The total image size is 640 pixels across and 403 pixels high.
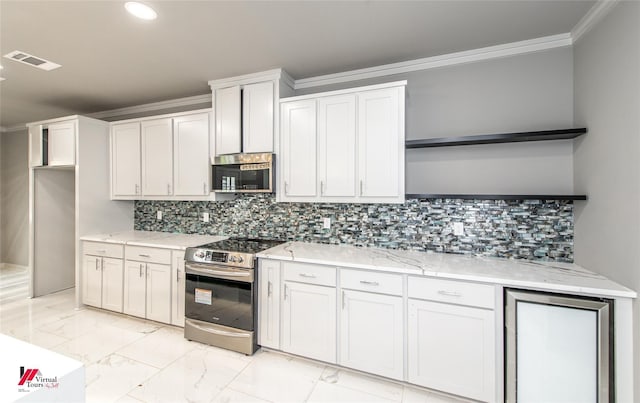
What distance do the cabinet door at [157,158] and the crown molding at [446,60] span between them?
1696 mm

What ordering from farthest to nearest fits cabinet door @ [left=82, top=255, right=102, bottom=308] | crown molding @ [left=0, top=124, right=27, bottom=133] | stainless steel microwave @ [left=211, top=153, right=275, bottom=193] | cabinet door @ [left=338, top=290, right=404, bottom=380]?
crown molding @ [left=0, top=124, right=27, bottom=133] → cabinet door @ [left=82, top=255, right=102, bottom=308] → stainless steel microwave @ [left=211, top=153, right=275, bottom=193] → cabinet door @ [left=338, top=290, right=404, bottom=380]

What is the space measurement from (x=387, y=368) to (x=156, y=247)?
255 centimetres

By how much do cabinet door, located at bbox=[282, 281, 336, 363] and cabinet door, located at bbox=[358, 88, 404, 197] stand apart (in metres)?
0.96

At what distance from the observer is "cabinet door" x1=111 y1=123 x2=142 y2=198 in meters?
3.67

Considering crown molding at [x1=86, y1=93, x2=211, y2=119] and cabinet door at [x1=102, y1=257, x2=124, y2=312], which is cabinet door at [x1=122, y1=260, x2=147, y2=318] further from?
crown molding at [x1=86, y1=93, x2=211, y2=119]

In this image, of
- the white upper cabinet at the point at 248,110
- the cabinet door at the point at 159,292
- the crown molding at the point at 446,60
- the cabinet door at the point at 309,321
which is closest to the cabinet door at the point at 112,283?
the cabinet door at the point at 159,292

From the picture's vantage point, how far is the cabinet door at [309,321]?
92.7 inches

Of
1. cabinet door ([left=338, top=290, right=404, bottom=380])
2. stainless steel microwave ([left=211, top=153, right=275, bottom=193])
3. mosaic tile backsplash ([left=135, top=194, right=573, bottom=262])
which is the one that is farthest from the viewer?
stainless steel microwave ([left=211, top=153, right=275, bottom=193])

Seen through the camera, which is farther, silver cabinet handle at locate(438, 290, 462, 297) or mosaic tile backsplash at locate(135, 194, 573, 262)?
mosaic tile backsplash at locate(135, 194, 573, 262)

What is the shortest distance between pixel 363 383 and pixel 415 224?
4.56ft

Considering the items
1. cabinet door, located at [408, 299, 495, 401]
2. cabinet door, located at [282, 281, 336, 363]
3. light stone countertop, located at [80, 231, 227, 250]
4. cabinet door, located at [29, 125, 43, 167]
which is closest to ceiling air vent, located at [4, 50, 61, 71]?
cabinet door, located at [29, 125, 43, 167]

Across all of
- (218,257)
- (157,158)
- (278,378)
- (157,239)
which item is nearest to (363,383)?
(278,378)

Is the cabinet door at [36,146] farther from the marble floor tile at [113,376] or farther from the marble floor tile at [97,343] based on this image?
the marble floor tile at [113,376]

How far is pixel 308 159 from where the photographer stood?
9.13 feet
